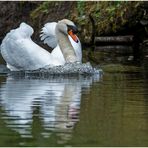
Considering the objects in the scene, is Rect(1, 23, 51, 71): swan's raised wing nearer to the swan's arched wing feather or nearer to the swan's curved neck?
the swan's curved neck

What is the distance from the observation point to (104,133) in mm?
7367

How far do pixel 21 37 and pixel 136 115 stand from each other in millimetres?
7642

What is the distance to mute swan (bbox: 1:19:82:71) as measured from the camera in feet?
51.1

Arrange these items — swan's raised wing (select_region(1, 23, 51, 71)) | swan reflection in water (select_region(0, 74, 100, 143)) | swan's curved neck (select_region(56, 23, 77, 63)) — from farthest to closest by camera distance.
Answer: swan's curved neck (select_region(56, 23, 77, 63))
swan's raised wing (select_region(1, 23, 51, 71))
swan reflection in water (select_region(0, 74, 100, 143))

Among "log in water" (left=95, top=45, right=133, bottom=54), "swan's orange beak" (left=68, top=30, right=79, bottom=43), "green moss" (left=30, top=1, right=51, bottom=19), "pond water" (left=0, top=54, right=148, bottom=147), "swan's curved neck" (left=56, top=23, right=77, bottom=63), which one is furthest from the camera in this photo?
"green moss" (left=30, top=1, right=51, bottom=19)

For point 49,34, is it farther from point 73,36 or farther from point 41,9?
point 41,9

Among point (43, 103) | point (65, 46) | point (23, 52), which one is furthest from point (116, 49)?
point (43, 103)

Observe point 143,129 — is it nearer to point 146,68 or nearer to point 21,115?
point 21,115

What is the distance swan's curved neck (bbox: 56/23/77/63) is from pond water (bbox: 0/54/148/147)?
2142 mm

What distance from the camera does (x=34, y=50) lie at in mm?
15547

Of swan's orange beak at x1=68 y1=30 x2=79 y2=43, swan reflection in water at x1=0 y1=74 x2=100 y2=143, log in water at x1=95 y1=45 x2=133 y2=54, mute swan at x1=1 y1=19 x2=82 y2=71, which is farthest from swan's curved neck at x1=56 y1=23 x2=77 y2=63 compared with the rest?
log in water at x1=95 y1=45 x2=133 y2=54

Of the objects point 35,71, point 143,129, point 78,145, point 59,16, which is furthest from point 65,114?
point 59,16

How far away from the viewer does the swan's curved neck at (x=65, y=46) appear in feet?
53.0

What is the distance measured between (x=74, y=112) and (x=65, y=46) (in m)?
7.77
